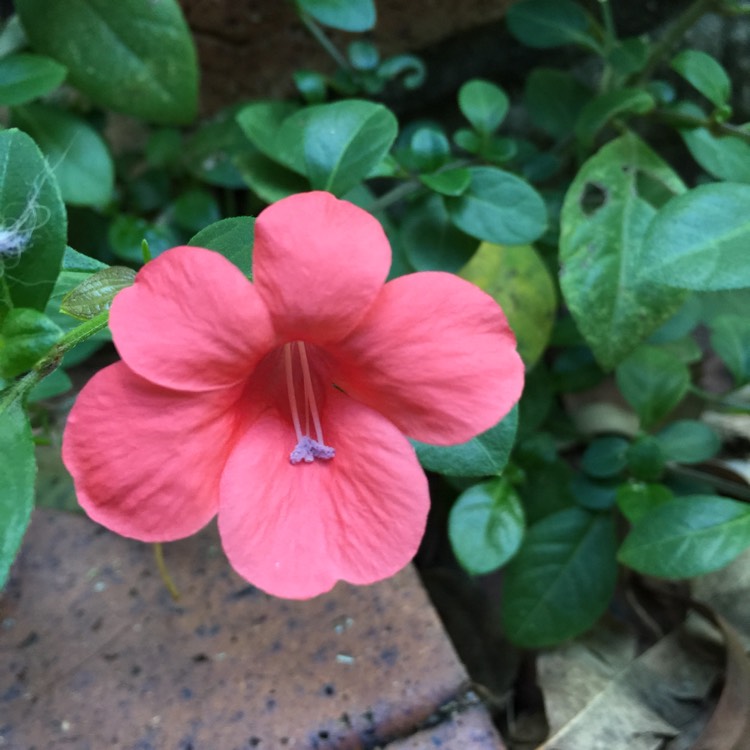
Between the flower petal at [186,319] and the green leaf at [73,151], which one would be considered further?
the green leaf at [73,151]

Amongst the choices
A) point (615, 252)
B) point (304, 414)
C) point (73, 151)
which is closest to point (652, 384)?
point (615, 252)

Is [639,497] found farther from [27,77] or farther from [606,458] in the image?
[27,77]

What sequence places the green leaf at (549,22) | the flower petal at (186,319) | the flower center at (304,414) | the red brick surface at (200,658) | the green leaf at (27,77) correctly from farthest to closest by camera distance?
the green leaf at (549,22), the green leaf at (27,77), the red brick surface at (200,658), the flower center at (304,414), the flower petal at (186,319)

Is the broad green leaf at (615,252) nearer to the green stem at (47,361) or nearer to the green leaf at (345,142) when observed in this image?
the green leaf at (345,142)

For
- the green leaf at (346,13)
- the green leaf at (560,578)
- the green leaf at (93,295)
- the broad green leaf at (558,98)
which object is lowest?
the green leaf at (560,578)

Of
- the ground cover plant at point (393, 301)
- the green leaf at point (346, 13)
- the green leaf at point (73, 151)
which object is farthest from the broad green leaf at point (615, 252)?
the green leaf at point (73, 151)

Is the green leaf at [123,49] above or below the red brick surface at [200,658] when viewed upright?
above
